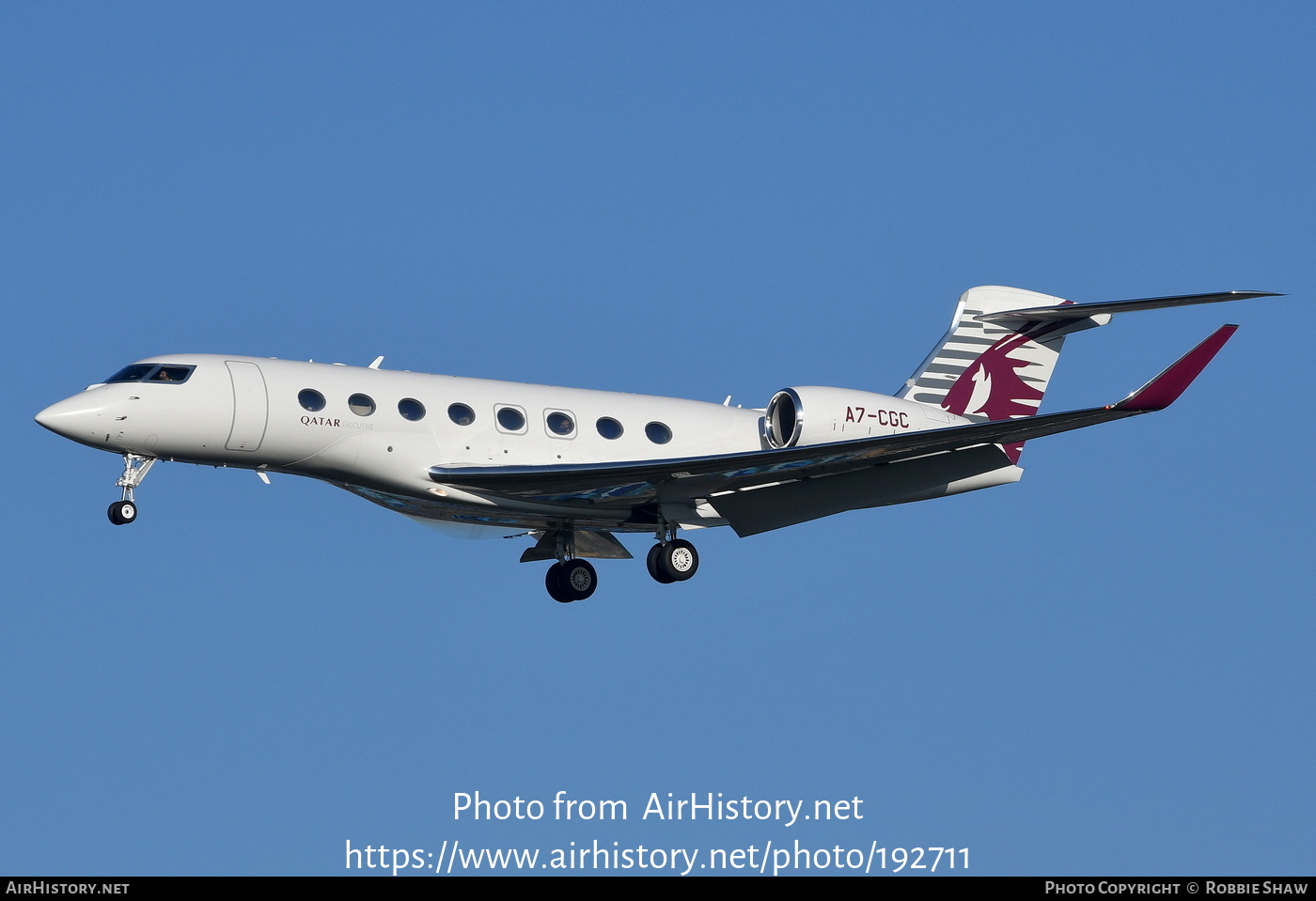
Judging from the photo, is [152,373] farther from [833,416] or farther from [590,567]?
[833,416]

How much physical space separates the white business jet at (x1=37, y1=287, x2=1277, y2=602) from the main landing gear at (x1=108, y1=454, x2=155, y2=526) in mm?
20

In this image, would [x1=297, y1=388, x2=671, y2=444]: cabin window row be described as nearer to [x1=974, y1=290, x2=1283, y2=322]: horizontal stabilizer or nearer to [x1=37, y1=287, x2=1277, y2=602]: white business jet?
[x1=37, y1=287, x2=1277, y2=602]: white business jet

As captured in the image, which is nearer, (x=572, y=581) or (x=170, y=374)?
(x=170, y=374)

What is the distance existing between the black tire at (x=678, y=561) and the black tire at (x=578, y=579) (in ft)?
6.63

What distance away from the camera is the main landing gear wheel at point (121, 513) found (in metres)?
22.6

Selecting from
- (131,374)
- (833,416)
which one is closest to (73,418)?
(131,374)

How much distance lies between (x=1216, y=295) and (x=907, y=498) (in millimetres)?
6158

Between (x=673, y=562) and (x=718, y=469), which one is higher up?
(x=718, y=469)

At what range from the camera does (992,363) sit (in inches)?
1101

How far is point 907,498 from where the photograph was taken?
26.5 metres

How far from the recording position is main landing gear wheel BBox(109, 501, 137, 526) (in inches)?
891

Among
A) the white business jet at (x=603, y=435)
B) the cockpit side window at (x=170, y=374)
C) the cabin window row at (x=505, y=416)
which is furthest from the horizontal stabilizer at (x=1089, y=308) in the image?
the cockpit side window at (x=170, y=374)

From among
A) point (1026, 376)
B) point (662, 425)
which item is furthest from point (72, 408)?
point (1026, 376)

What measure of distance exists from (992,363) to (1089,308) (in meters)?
2.03
